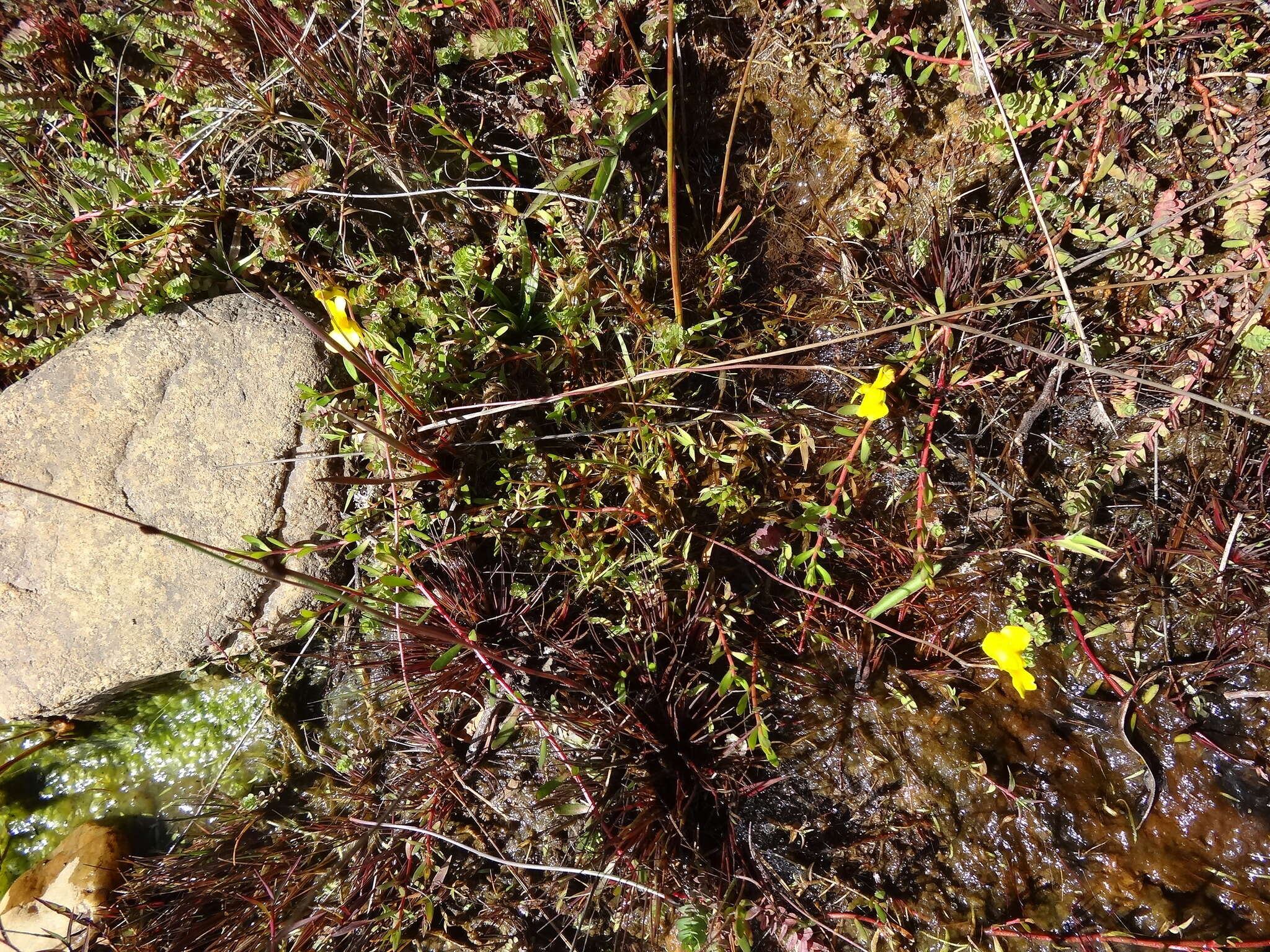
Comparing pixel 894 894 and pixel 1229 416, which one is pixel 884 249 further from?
pixel 894 894

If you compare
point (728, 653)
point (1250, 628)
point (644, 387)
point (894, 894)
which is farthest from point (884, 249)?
point (894, 894)

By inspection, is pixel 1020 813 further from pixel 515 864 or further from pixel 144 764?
pixel 144 764

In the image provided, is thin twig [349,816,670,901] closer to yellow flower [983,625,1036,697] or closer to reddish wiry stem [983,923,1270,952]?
reddish wiry stem [983,923,1270,952]

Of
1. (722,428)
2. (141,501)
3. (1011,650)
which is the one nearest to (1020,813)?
(1011,650)

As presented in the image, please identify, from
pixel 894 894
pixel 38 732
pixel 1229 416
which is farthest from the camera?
pixel 38 732

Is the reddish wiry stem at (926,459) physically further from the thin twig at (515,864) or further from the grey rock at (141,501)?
the grey rock at (141,501)

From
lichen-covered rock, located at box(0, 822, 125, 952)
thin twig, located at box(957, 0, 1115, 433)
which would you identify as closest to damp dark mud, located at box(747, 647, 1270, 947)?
thin twig, located at box(957, 0, 1115, 433)
